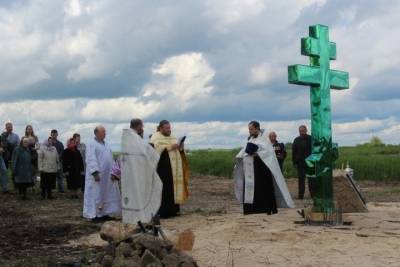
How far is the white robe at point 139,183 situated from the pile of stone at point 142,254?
52cm

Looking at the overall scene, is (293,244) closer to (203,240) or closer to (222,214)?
(203,240)

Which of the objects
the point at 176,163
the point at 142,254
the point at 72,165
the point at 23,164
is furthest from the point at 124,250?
the point at 72,165

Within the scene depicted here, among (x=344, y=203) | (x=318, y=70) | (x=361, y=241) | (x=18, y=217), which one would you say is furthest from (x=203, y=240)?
(x=18, y=217)

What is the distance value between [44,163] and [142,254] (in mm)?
10875

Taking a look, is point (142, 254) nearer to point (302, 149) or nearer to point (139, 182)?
point (139, 182)

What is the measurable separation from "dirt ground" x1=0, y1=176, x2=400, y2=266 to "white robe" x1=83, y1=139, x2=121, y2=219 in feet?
1.10

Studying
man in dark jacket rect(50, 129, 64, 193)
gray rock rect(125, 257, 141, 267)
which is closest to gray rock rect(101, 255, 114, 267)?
gray rock rect(125, 257, 141, 267)

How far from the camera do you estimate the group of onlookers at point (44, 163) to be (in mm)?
18188

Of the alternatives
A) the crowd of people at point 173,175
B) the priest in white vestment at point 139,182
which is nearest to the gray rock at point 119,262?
the priest in white vestment at point 139,182

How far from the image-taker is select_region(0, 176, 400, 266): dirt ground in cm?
866

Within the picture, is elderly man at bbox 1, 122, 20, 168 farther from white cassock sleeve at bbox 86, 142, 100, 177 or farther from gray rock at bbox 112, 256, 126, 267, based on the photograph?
gray rock at bbox 112, 256, 126, 267

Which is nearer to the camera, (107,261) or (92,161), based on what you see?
(107,261)

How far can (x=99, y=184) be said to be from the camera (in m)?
13.3

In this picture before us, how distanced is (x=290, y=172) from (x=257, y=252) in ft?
64.5
